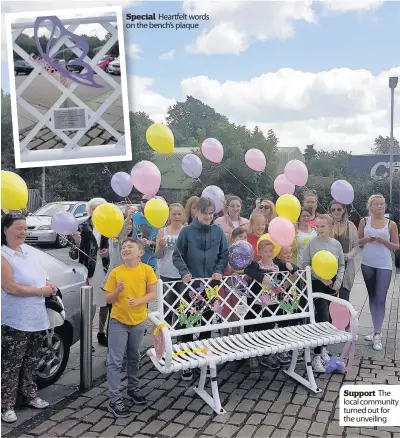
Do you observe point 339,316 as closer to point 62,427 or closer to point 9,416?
point 62,427

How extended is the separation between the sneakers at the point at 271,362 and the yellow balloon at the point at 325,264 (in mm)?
898

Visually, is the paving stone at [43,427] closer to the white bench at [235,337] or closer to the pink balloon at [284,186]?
the white bench at [235,337]

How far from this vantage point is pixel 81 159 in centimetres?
342

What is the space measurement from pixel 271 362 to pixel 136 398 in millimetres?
1367

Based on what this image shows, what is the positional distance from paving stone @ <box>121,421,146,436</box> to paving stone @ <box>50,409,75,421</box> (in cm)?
50

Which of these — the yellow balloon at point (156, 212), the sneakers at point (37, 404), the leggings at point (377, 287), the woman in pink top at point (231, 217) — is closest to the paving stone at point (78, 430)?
the sneakers at point (37, 404)

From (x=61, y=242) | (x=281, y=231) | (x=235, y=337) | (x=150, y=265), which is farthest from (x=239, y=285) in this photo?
(x=61, y=242)

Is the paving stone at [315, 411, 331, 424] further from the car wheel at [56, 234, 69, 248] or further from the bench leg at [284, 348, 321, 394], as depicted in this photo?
the car wheel at [56, 234, 69, 248]

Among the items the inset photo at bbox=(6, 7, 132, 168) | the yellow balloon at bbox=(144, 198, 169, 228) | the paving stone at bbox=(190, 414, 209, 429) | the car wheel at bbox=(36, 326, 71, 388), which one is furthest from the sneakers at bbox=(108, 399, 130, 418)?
the inset photo at bbox=(6, 7, 132, 168)

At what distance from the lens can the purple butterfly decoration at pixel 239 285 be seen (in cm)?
428

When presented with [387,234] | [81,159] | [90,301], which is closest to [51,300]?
[90,301]

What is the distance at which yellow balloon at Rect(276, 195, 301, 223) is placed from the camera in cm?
479

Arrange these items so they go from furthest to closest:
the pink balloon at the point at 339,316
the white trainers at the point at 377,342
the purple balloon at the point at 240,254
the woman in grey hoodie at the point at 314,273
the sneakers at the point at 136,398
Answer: the white trainers at the point at 377,342
the woman in grey hoodie at the point at 314,273
the pink balloon at the point at 339,316
the purple balloon at the point at 240,254
the sneakers at the point at 136,398

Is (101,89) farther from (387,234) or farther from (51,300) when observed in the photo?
(387,234)
